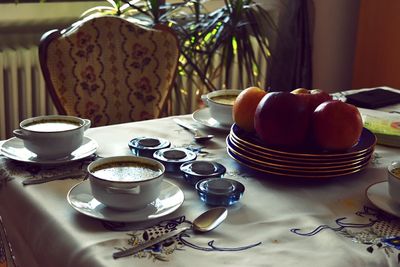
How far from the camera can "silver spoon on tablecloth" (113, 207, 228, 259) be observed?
0.89m

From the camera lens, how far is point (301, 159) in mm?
1128

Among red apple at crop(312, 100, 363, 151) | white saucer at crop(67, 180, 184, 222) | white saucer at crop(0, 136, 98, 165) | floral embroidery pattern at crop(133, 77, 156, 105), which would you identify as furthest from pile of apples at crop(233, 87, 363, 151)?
Result: floral embroidery pattern at crop(133, 77, 156, 105)

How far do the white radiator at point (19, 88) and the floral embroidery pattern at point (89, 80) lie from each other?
0.80m

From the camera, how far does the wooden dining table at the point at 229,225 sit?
2.92 ft

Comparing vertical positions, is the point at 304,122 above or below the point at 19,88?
above

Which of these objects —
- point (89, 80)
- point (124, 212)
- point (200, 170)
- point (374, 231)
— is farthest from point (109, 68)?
point (374, 231)

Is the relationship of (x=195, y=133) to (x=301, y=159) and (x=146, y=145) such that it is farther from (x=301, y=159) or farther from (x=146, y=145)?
(x=301, y=159)

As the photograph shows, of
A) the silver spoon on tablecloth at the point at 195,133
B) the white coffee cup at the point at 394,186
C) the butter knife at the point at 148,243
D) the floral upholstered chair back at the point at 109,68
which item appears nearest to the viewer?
the butter knife at the point at 148,243

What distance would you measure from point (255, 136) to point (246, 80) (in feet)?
5.93

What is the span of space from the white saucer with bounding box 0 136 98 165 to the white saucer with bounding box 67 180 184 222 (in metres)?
0.14

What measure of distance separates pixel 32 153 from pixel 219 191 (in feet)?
1.26

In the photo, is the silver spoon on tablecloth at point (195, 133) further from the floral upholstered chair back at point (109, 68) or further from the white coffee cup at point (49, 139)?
the floral upholstered chair back at point (109, 68)

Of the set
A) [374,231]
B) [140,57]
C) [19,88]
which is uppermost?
[140,57]

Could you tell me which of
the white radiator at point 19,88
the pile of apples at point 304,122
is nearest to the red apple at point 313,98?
the pile of apples at point 304,122
